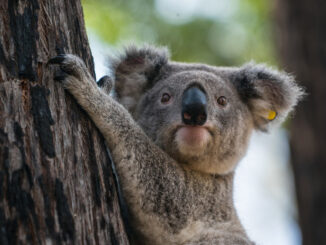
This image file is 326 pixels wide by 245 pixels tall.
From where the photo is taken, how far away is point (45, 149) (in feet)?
8.50

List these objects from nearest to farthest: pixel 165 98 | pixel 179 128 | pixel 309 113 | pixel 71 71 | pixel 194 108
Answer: pixel 71 71, pixel 194 108, pixel 179 128, pixel 165 98, pixel 309 113

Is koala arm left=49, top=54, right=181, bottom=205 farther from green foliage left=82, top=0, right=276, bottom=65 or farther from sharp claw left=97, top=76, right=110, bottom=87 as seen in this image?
green foliage left=82, top=0, right=276, bottom=65

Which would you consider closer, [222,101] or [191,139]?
[191,139]

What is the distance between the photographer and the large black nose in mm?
3822

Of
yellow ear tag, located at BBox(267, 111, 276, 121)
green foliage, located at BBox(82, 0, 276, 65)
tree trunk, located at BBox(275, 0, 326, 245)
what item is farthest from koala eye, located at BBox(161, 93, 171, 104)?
green foliage, located at BBox(82, 0, 276, 65)

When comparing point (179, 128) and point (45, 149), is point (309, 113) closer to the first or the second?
point (179, 128)

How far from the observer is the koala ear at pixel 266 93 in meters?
4.85

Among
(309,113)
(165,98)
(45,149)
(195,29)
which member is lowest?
(45,149)

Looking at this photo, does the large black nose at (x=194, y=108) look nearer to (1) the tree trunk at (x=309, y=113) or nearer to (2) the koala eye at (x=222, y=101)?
(2) the koala eye at (x=222, y=101)

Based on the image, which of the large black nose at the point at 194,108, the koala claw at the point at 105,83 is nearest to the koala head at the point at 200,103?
the large black nose at the point at 194,108

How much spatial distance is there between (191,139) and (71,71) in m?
1.27

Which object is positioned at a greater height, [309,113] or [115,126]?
[309,113]

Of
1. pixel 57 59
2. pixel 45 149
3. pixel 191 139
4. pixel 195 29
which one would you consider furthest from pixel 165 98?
pixel 195 29

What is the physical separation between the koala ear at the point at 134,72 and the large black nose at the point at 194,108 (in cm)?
93
